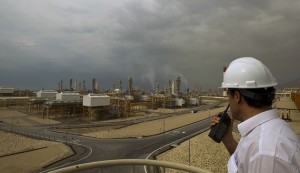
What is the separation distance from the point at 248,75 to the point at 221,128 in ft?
3.76

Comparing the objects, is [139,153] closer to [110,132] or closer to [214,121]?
[110,132]

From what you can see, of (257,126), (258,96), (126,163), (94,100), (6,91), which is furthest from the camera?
(6,91)

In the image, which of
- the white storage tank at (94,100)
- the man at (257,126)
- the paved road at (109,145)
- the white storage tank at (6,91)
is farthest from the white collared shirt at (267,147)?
the white storage tank at (6,91)

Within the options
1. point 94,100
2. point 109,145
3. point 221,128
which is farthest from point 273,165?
point 94,100

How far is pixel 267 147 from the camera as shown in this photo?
2.26 m

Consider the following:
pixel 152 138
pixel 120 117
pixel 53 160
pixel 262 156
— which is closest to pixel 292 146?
pixel 262 156

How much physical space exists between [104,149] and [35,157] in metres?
7.76

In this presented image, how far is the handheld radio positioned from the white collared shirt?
1.36 m

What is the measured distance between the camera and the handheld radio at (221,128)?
Answer: 160 inches

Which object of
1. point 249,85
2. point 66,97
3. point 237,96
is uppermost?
point 249,85

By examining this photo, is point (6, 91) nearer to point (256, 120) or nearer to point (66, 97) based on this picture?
point (66, 97)

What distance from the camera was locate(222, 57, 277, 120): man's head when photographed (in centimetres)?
296

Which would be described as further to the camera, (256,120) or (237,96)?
(237,96)

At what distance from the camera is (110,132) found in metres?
45.2
